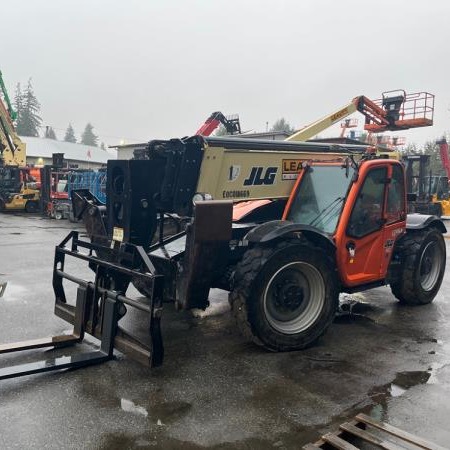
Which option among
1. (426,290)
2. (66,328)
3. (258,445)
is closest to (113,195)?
(66,328)

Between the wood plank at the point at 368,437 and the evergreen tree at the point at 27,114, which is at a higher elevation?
the evergreen tree at the point at 27,114

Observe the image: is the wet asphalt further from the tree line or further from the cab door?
the tree line

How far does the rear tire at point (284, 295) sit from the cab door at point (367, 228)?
0.48m

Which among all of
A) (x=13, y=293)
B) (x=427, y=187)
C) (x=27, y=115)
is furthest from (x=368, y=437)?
(x=27, y=115)

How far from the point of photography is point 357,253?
564 centimetres

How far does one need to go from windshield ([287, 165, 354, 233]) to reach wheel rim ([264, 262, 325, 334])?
0.73 meters

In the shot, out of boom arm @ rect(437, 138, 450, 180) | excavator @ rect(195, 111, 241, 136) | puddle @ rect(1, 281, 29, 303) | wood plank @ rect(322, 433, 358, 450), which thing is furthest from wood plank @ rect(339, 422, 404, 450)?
boom arm @ rect(437, 138, 450, 180)

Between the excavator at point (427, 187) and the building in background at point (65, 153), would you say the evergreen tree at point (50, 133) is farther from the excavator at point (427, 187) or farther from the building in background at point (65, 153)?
the excavator at point (427, 187)

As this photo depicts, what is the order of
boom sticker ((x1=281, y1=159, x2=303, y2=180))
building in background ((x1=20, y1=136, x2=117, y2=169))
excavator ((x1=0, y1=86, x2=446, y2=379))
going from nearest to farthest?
excavator ((x1=0, y1=86, x2=446, y2=379))
boom sticker ((x1=281, y1=159, x2=303, y2=180))
building in background ((x1=20, y1=136, x2=117, y2=169))

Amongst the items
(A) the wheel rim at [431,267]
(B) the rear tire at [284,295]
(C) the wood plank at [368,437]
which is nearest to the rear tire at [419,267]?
(A) the wheel rim at [431,267]

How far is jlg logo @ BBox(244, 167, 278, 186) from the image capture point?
546 cm

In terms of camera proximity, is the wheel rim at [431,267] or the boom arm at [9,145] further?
the boom arm at [9,145]

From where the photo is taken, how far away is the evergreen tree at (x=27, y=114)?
75.8m

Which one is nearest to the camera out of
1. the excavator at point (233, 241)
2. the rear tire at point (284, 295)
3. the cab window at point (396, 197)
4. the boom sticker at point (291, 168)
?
the excavator at point (233, 241)
